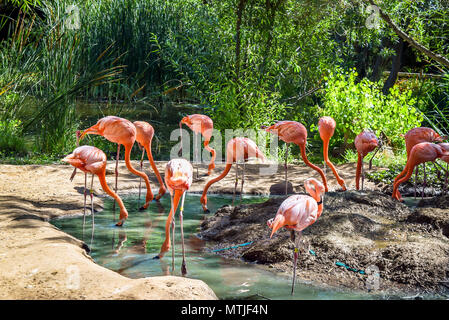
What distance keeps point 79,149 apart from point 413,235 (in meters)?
3.09

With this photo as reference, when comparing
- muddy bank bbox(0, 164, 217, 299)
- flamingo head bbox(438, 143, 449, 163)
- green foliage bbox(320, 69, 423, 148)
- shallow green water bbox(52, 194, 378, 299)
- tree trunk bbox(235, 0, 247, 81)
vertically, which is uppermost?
tree trunk bbox(235, 0, 247, 81)

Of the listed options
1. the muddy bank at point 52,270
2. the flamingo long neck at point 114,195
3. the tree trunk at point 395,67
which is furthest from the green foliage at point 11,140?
the tree trunk at point 395,67

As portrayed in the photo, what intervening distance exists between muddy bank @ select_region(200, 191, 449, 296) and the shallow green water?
0.58ft

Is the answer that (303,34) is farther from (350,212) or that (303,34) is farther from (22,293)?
(22,293)

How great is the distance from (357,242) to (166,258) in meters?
1.61

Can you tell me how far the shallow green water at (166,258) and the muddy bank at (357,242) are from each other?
18 cm

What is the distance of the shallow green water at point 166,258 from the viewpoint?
3.76 m

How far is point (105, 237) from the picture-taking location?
200 inches

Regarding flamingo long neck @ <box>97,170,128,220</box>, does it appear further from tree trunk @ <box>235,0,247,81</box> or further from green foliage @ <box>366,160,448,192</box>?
tree trunk @ <box>235,0,247,81</box>

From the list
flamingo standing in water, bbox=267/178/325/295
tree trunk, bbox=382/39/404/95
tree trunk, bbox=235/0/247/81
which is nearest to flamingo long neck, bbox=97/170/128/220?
flamingo standing in water, bbox=267/178/325/295

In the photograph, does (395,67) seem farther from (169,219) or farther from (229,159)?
(169,219)

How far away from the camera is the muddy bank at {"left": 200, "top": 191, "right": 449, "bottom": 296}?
3924 millimetres

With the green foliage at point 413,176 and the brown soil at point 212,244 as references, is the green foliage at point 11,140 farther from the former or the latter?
the green foliage at point 413,176
